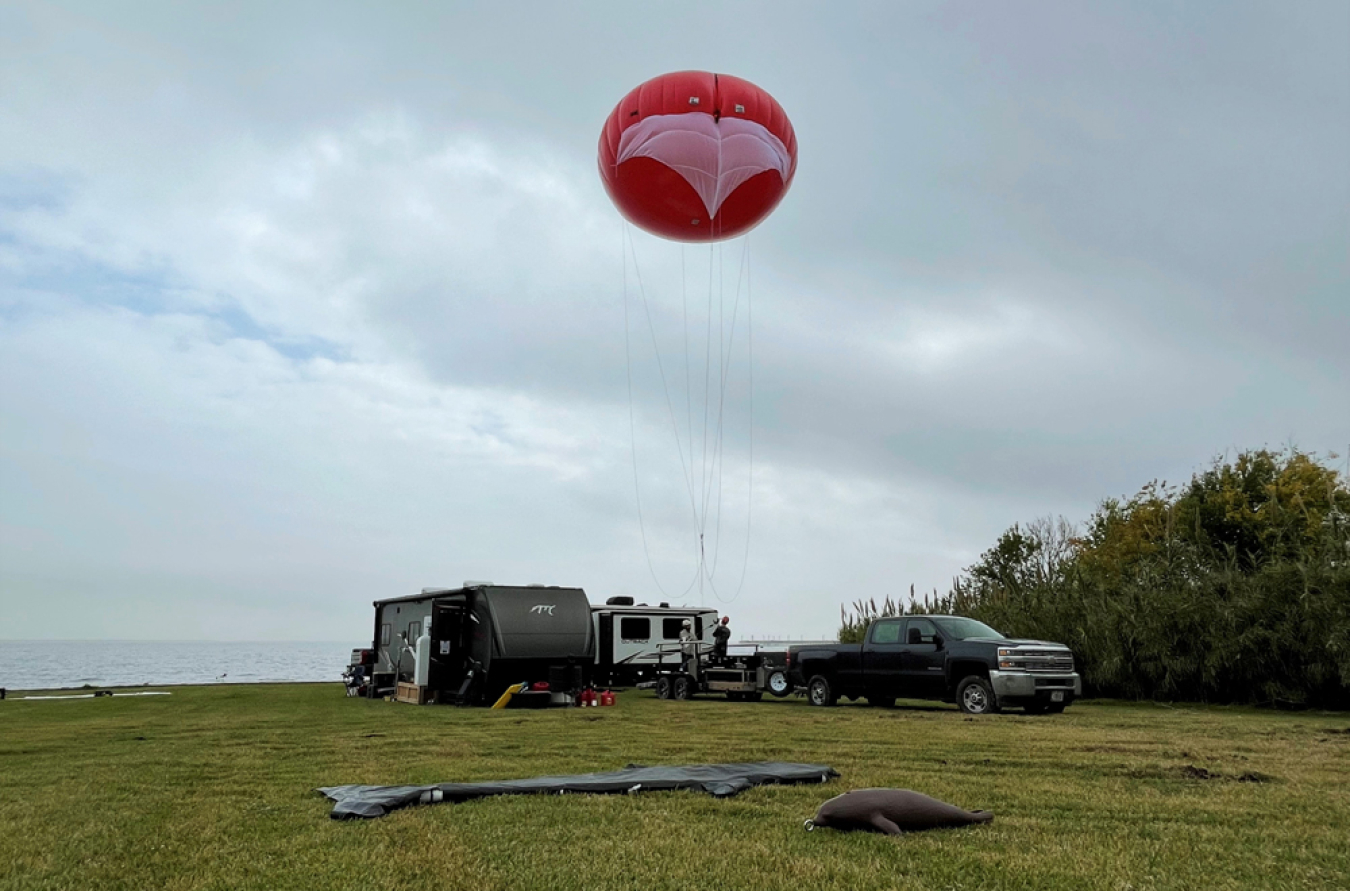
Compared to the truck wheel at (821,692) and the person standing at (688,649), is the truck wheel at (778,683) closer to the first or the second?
the person standing at (688,649)

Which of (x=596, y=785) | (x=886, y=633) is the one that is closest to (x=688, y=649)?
(x=886, y=633)

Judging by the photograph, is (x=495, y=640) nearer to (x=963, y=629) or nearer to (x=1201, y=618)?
(x=963, y=629)

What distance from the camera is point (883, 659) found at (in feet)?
56.7

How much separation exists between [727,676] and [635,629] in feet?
14.7

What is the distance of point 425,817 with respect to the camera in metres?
5.65

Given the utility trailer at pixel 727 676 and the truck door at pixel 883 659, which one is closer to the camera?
the truck door at pixel 883 659

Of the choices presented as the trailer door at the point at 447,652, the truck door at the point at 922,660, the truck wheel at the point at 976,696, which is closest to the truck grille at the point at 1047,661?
the truck wheel at the point at 976,696

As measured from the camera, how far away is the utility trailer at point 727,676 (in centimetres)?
2038

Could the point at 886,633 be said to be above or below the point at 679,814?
above

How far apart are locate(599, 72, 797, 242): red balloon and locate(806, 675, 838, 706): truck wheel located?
8.52 meters

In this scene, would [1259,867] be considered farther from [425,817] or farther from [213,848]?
[213,848]

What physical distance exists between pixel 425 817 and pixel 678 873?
6.60 ft

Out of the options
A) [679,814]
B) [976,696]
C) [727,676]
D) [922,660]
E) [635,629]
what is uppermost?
[635,629]

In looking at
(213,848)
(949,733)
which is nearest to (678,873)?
(213,848)
